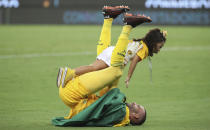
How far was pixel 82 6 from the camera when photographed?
1124 inches

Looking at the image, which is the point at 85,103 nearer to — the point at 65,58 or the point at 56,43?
the point at 65,58

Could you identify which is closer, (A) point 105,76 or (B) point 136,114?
(A) point 105,76

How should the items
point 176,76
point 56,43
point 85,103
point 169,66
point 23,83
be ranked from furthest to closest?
point 56,43 < point 169,66 < point 176,76 < point 23,83 < point 85,103

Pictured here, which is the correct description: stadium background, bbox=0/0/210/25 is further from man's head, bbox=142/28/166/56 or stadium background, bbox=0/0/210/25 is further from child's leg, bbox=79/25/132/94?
child's leg, bbox=79/25/132/94

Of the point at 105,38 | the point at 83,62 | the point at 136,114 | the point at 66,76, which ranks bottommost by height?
the point at 83,62

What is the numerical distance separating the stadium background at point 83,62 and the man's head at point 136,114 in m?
0.12

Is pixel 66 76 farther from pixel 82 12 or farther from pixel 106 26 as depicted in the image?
pixel 82 12

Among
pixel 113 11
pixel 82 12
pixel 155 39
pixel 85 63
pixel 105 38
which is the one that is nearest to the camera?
pixel 113 11

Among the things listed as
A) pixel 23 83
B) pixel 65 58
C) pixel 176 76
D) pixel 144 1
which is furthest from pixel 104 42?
pixel 144 1

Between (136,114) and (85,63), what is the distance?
7748 millimetres

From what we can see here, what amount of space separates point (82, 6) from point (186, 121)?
21895mm

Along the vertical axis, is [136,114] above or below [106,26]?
below

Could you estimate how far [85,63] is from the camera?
573 inches

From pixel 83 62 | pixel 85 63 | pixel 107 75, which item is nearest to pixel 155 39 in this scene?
pixel 107 75
